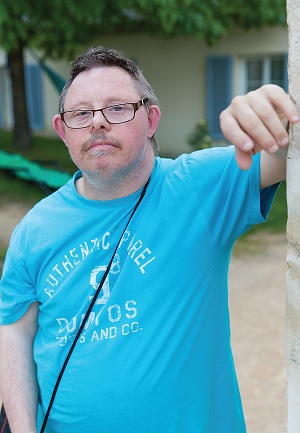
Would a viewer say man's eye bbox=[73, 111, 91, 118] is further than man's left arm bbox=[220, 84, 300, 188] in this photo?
Yes

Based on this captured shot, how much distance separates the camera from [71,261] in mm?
1693

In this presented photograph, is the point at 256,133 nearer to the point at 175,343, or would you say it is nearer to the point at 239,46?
the point at 175,343

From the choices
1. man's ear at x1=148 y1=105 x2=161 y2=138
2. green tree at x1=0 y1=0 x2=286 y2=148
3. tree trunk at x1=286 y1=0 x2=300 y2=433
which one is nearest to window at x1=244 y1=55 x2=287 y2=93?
green tree at x1=0 y1=0 x2=286 y2=148

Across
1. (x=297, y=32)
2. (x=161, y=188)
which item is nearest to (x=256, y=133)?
(x=297, y=32)

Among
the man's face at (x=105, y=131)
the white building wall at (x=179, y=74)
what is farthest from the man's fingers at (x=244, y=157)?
the white building wall at (x=179, y=74)

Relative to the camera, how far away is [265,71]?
1128 cm

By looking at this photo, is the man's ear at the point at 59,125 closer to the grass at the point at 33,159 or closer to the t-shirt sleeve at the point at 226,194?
the t-shirt sleeve at the point at 226,194

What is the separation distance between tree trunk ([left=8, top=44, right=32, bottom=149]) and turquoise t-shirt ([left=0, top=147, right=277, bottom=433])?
935 centimetres

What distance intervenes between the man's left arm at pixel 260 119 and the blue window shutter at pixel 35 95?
14711 mm

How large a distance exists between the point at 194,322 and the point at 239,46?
34.1 feet

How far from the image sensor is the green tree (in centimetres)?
793

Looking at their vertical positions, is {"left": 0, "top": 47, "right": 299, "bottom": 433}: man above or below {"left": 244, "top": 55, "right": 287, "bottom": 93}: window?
above

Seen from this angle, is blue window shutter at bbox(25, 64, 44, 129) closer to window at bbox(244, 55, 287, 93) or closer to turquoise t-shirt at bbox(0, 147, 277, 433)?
window at bbox(244, 55, 287, 93)

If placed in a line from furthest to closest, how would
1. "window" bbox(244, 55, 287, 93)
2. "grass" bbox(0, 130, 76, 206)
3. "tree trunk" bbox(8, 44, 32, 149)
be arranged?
1. "window" bbox(244, 55, 287, 93)
2. "tree trunk" bbox(8, 44, 32, 149)
3. "grass" bbox(0, 130, 76, 206)
